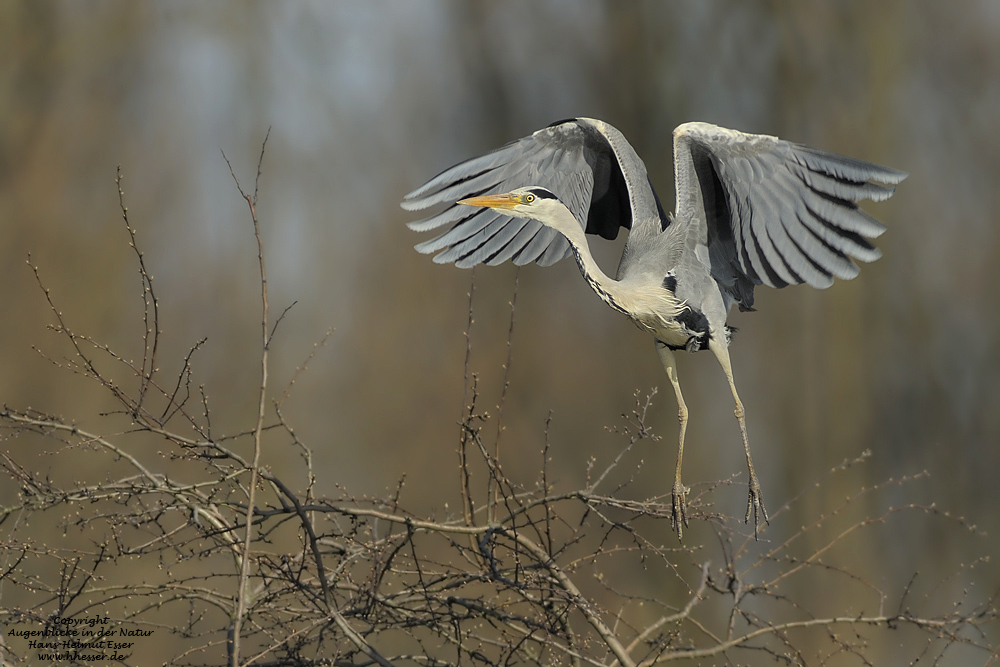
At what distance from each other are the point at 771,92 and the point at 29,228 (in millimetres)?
8850

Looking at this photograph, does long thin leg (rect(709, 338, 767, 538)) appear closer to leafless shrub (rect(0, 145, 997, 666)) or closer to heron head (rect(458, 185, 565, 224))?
leafless shrub (rect(0, 145, 997, 666))

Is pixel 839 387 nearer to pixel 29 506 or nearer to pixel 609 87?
pixel 609 87

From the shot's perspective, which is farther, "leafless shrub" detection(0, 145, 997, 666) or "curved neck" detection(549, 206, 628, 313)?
"curved neck" detection(549, 206, 628, 313)

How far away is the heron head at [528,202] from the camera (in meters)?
4.61

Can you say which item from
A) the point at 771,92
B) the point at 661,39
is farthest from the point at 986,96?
the point at 661,39

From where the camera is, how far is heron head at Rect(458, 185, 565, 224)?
461 cm

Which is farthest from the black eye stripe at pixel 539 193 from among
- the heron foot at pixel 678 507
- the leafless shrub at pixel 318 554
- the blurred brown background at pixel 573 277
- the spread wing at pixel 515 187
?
the blurred brown background at pixel 573 277

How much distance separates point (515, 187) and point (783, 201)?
1.42 metres

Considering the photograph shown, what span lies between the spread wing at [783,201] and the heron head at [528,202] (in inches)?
23.2

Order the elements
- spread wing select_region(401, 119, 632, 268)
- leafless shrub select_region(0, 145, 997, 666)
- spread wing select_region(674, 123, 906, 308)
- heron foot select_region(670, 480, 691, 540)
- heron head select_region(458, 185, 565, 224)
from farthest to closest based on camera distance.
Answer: spread wing select_region(401, 119, 632, 268)
heron head select_region(458, 185, 565, 224)
spread wing select_region(674, 123, 906, 308)
heron foot select_region(670, 480, 691, 540)
leafless shrub select_region(0, 145, 997, 666)

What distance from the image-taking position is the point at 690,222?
15.5 ft

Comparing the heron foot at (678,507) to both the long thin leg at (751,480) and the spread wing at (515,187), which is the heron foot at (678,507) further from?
the spread wing at (515,187)

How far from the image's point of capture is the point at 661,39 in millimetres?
12570

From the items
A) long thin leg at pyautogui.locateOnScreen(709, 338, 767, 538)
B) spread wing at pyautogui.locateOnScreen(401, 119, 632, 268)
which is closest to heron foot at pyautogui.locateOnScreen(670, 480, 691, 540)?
long thin leg at pyautogui.locateOnScreen(709, 338, 767, 538)
